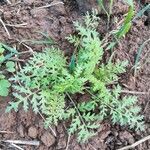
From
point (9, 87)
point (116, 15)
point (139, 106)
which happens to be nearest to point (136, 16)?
point (116, 15)

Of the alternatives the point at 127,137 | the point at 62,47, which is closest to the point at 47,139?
the point at 127,137

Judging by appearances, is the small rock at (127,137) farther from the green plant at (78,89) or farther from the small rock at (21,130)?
the small rock at (21,130)

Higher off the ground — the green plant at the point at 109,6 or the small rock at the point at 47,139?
the green plant at the point at 109,6

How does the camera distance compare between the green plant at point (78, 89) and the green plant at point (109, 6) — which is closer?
the green plant at point (78, 89)

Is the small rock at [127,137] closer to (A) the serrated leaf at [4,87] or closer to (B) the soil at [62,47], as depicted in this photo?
(B) the soil at [62,47]

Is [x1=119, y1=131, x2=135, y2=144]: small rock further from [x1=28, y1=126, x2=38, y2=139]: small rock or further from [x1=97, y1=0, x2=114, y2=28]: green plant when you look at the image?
[x1=97, y1=0, x2=114, y2=28]: green plant

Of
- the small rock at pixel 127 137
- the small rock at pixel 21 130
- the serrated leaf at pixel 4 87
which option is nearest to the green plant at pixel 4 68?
the serrated leaf at pixel 4 87

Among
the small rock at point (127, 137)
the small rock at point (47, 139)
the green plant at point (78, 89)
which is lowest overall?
the small rock at point (127, 137)
